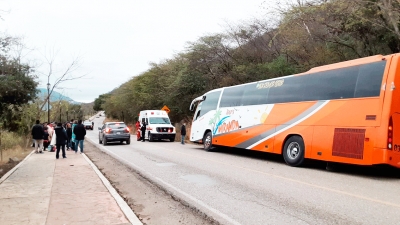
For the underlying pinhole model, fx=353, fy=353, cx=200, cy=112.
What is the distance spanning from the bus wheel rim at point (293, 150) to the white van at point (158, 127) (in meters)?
16.1

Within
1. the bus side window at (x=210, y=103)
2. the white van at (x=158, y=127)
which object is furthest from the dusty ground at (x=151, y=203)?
the white van at (x=158, y=127)

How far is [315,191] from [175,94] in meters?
28.5

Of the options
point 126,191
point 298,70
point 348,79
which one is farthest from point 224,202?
point 298,70

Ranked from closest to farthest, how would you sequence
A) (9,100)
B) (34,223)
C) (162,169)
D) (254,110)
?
(34,223) < (162,169) < (9,100) < (254,110)

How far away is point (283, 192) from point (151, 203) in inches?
116

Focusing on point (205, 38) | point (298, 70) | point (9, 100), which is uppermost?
point (205, 38)

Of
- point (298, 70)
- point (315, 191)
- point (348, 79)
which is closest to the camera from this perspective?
point (315, 191)

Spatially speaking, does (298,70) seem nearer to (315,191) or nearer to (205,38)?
(205,38)

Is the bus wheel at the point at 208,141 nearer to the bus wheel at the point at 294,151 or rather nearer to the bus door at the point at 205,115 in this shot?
the bus door at the point at 205,115

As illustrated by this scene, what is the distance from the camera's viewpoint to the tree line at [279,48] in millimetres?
16594

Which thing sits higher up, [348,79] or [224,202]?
[348,79]

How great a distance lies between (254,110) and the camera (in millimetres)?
15062

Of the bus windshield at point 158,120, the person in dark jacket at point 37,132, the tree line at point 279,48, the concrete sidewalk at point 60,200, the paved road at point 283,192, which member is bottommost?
the concrete sidewalk at point 60,200

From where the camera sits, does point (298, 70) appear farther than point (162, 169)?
Yes
